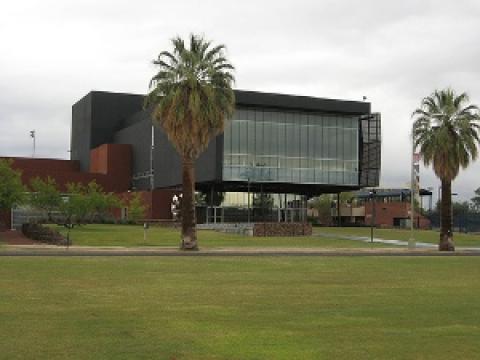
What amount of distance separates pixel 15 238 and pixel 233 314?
1663 inches

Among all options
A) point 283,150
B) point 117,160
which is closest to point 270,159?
point 283,150

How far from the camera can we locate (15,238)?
178ft

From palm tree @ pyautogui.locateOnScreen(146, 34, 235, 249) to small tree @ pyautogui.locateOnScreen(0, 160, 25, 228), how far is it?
610 inches

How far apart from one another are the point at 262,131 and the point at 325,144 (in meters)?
9.17

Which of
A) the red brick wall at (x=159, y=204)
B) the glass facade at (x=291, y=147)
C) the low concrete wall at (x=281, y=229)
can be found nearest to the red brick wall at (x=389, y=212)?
the glass facade at (x=291, y=147)

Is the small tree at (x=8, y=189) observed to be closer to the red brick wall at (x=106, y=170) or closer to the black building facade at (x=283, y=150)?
the black building facade at (x=283, y=150)

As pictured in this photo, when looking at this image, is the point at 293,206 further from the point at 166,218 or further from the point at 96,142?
the point at 96,142

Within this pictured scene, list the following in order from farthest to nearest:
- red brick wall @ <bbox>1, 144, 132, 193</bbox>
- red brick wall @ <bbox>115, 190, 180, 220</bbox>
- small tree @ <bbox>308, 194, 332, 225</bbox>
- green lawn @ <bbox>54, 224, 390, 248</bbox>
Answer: small tree @ <bbox>308, 194, 332, 225</bbox>, red brick wall @ <bbox>1, 144, 132, 193</bbox>, red brick wall @ <bbox>115, 190, 180, 220</bbox>, green lawn @ <bbox>54, 224, 390, 248</bbox>

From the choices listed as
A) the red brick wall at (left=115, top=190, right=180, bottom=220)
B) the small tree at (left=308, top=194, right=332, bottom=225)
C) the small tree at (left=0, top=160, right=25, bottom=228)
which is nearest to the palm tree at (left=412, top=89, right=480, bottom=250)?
the small tree at (left=0, top=160, right=25, bottom=228)

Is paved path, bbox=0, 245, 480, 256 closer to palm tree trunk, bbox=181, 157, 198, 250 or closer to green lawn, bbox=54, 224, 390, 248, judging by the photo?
palm tree trunk, bbox=181, 157, 198, 250

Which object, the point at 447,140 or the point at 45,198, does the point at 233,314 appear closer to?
the point at 447,140

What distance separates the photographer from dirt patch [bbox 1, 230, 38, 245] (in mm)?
51219

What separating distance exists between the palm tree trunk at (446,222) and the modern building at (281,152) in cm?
3724

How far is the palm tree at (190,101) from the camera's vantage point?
149 ft
